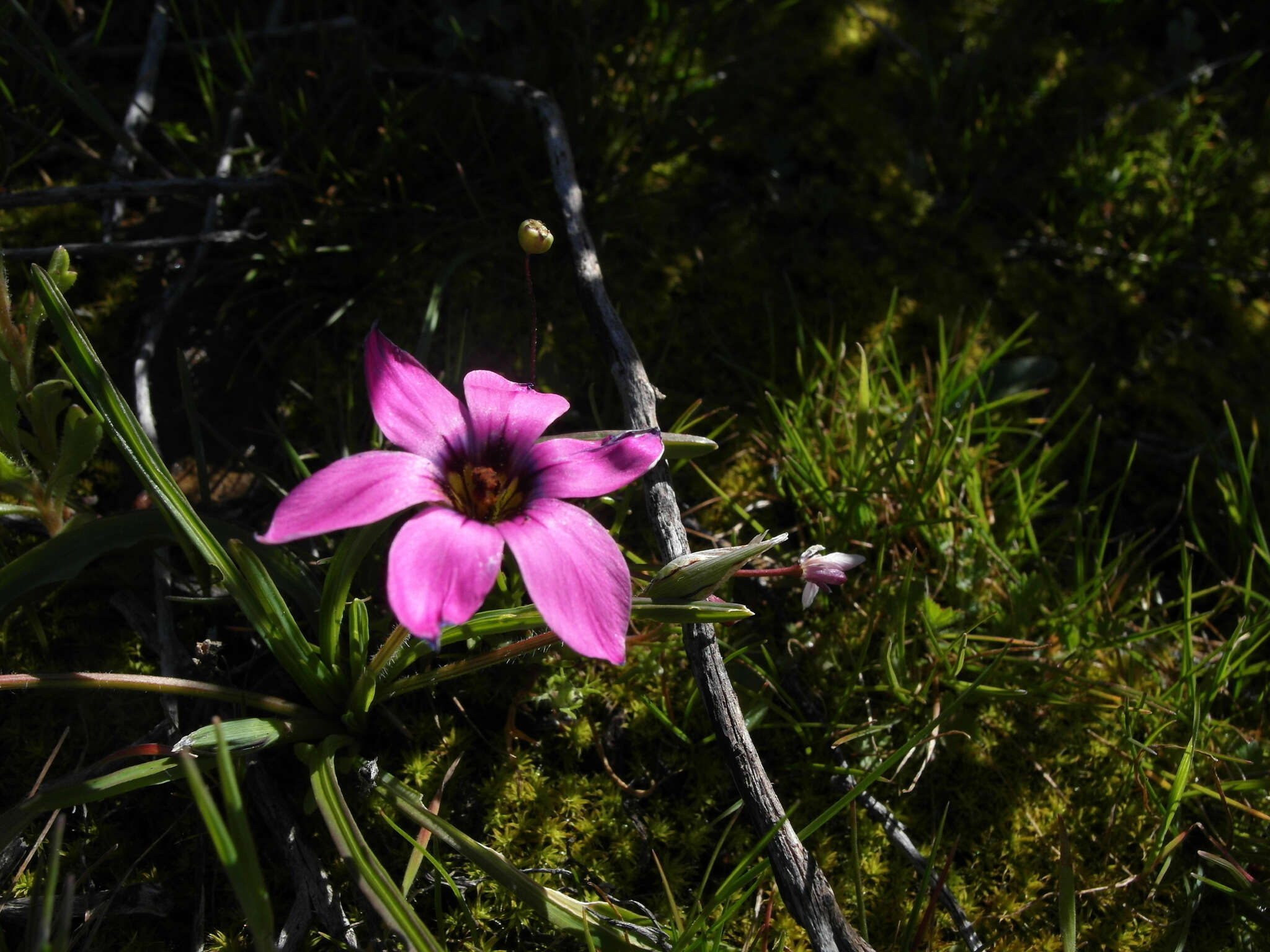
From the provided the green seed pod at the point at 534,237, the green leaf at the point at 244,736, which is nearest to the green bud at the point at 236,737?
the green leaf at the point at 244,736

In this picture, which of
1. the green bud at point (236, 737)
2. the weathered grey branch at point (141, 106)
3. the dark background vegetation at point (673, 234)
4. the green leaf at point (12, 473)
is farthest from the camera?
the weathered grey branch at point (141, 106)

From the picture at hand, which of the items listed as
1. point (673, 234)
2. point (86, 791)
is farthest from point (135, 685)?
point (673, 234)

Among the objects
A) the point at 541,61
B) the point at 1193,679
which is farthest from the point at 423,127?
the point at 1193,679

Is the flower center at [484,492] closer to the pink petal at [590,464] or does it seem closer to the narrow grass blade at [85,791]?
the pink petal at [590,464]

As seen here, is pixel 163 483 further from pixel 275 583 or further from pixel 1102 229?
pixel 1102 229

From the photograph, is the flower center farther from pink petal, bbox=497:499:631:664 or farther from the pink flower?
pink petal, bbox=497:499:631:664

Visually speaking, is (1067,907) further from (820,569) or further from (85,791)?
(85,791)
